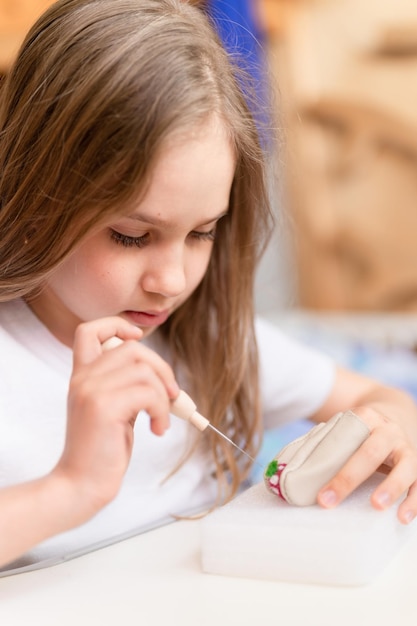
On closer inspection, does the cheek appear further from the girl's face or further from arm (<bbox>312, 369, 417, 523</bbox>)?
arm (<bbox>312, 369, 417, 523</bbox>)

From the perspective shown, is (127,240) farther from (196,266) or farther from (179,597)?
(179,597)

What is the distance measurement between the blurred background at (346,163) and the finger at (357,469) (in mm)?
1459

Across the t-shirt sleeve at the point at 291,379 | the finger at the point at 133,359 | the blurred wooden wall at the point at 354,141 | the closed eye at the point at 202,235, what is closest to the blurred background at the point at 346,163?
the blurred wooden wall at the point at 354,141

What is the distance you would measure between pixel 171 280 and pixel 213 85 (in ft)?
0.61

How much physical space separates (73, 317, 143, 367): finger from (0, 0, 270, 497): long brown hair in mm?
121

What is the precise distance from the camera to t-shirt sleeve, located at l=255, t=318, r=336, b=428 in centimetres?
109

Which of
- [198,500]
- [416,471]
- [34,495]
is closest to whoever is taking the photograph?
[34,495]

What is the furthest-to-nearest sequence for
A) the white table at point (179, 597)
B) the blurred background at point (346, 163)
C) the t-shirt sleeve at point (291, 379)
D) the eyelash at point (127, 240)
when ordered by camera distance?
the blurred background at point (346, 163)
the t-shirt sleeve at point (291, 379)
the eyelash at point (127, 240)
the white table at point (179, 597)

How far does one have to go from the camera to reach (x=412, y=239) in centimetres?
237

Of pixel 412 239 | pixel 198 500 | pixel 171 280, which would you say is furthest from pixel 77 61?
pixel 412 239

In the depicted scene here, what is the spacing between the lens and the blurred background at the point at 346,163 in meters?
2.30

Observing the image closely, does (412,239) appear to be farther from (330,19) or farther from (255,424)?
(255,424)

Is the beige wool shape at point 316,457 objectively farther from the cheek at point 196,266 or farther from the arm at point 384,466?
the cheek at point 196,266

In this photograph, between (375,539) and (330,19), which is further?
(330,19)
